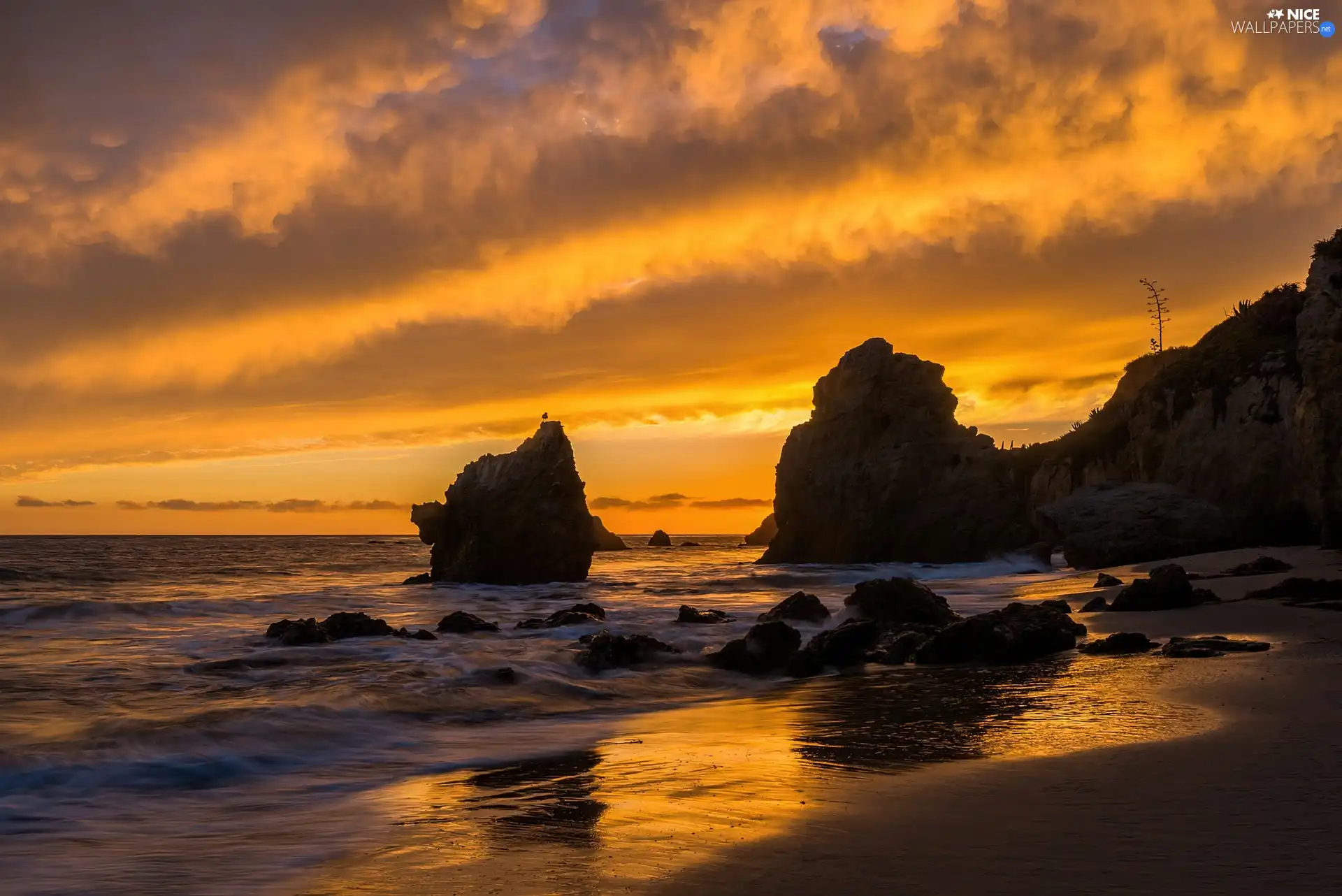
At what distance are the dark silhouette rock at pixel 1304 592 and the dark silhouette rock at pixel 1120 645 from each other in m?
3.93

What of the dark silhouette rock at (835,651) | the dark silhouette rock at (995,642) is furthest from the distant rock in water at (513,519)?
the dark silhouette rock at (995,642)

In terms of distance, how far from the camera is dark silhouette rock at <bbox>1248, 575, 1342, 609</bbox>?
50.2 feet

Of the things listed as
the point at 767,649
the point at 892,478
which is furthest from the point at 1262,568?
the point at 892,478

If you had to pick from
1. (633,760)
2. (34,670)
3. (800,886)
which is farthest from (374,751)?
(34,670)

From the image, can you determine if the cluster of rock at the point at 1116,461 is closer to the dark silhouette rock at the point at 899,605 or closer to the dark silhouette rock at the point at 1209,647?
the dark silhouette rock at the point at 899,605

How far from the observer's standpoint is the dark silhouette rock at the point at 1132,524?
92.5ft

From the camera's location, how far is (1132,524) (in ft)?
96.0

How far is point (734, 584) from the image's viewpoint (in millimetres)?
37625

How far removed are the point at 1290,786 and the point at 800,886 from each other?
3010mm

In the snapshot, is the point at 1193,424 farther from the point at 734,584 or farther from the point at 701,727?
the point at 701,727

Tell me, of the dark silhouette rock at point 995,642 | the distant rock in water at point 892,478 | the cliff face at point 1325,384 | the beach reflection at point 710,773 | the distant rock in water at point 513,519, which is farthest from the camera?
the distant rock in water at point 892,478

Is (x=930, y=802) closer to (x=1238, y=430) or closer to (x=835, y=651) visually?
(x=835, y=651)

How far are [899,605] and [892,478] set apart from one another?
31.9 metres

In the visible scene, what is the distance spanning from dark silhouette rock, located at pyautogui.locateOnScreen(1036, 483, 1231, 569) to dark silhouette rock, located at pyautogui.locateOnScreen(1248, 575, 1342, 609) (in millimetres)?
11209
